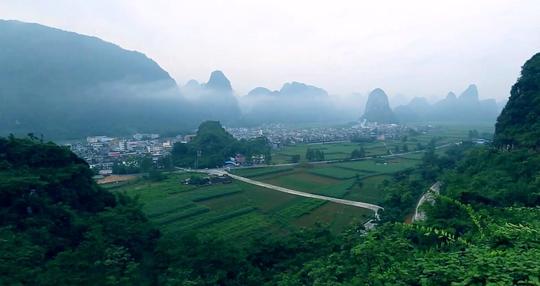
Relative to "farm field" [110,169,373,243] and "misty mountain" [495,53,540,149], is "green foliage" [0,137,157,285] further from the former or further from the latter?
"misty mountain" [495,53,540,149]

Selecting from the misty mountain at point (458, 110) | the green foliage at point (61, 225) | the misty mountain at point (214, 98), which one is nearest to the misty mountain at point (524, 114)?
the green foliage at point (61, 225)

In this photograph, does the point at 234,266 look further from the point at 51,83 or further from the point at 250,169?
the point at 51,83

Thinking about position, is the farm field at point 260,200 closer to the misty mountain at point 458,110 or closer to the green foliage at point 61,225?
the green foliage at point 61,225

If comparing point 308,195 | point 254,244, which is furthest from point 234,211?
point 254,244

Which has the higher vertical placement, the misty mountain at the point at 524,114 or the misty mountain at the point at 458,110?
the misty mountain at the point at 458,110

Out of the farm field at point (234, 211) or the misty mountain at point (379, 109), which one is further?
the misty mountain at point (379, 109)

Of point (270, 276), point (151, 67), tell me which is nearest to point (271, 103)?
point (151, 67)

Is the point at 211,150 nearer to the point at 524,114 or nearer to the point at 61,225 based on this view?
the point at 61,225
